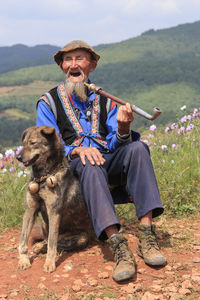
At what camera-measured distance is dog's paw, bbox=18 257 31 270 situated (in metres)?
3.84

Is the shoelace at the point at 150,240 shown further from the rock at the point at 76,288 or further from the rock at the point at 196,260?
the rock at the point at 76,288

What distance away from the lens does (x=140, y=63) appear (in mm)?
150000

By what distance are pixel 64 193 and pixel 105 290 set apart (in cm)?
114

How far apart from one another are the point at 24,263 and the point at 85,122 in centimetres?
181

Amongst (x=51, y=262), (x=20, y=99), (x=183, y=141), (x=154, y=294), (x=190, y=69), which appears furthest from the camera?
(x=190, y=69)

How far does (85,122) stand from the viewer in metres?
4.48

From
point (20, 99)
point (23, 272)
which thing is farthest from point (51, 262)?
point (20, 99)

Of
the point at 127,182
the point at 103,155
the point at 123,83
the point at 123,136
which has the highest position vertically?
the point at 123,136

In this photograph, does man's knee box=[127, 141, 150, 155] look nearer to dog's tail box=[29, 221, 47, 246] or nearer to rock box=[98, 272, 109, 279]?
rock box=[98, 272, 109, 279]

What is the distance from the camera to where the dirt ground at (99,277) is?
3266 mm

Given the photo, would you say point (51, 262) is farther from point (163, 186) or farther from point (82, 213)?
point (163, 186)

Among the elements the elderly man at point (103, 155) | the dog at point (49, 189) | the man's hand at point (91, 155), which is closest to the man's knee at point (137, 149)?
the elderly man at point (103, 155)

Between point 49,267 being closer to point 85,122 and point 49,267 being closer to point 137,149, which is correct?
point 137,149

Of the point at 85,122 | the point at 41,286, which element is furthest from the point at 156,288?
the point at 85,122
